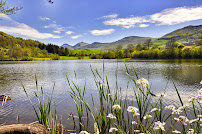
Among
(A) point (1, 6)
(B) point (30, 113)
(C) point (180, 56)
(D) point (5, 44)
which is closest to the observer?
(B) point (30, 113)

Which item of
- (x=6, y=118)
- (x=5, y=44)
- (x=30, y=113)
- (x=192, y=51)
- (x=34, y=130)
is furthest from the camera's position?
(x=5, y=44)

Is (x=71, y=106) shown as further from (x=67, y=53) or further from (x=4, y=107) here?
(x=67, y=53)

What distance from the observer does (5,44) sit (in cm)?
16362

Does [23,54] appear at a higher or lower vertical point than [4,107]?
higher

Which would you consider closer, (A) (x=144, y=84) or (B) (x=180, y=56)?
(A) (x=144, y=84)

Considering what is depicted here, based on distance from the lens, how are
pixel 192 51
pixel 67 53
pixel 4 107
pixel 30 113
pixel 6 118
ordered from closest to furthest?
pixel 6 118 → pixel 30 113 → pixel 4 107 → pixel 192 51 → pixel 67 53

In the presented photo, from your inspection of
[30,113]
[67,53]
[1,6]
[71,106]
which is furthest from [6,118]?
[67,53]

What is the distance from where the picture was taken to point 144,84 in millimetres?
3059

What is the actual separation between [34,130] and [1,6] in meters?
13.1

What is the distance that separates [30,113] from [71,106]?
A: 7.12ft

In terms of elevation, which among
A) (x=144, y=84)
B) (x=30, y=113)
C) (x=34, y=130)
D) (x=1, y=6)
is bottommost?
(x=30, y=113)

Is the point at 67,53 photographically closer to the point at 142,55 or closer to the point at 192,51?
the point at 142,55

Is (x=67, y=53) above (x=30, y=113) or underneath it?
above

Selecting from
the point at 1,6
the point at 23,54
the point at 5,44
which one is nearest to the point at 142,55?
the point at 23,54
